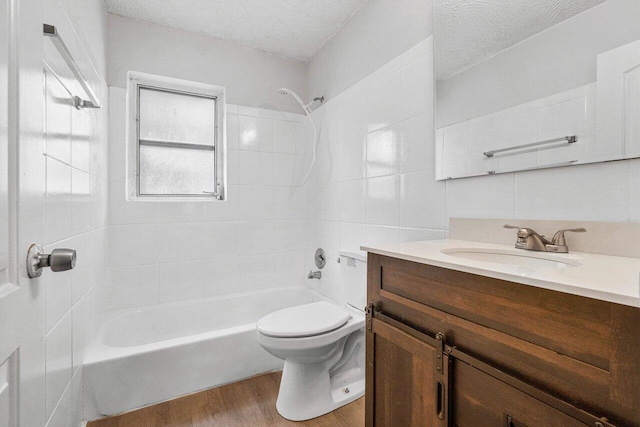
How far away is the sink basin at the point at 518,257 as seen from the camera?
2.91 ft

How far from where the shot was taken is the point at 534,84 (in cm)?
105

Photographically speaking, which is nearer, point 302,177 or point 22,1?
point 22,1

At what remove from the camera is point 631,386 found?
497 mm

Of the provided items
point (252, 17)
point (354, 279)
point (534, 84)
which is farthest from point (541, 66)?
point (252, 17)

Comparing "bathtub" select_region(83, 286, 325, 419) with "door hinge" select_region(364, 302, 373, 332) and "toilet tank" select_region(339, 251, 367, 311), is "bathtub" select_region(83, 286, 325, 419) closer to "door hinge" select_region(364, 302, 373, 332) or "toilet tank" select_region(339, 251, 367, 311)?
"toilet tank" select_region(339, 251, 367, 311)

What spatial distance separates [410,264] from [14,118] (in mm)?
969

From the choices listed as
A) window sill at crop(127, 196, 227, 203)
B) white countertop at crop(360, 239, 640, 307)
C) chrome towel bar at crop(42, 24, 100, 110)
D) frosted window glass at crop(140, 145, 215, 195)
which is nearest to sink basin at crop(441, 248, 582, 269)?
white countertop at crop(360, 239, 640, 307)

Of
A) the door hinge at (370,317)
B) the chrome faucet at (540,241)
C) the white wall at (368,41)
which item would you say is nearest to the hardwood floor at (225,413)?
the door hinge at (370,317)

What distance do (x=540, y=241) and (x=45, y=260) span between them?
131 centimetres

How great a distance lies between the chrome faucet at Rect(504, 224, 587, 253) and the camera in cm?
93

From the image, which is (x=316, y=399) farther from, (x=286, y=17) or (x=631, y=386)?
(x=286, y=17)

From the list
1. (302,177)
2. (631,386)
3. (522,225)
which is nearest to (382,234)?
(522,225)

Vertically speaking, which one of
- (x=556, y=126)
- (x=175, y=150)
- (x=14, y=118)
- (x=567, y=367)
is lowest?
(x=567, y=367)

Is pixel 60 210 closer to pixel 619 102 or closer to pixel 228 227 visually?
pixel 228 227
